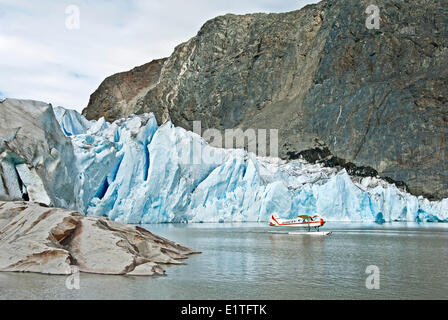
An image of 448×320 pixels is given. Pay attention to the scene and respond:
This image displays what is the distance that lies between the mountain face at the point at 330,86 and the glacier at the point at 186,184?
1718 cm

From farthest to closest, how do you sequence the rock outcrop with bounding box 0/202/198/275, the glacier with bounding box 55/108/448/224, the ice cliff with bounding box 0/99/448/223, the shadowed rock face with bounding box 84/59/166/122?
the shadowed rock face with bounding box 84/59/166/122 → the glacier with bounding box 55/108/448/224 → the ice cliff with bounding box 0/99/448/223 → the rock outcrop with bounding box 0/202/198/275

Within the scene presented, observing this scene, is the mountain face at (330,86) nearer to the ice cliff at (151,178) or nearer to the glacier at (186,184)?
the ice cliff at (151,178)

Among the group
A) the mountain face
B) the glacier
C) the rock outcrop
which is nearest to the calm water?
the rock outcrop

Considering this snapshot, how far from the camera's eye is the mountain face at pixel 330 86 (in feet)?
203

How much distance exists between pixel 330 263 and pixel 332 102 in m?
60.0

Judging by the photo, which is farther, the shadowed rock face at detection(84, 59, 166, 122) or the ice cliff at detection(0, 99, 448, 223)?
the shadowed rock face at detection(84, 59, 166, 122)

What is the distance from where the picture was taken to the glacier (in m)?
28.5

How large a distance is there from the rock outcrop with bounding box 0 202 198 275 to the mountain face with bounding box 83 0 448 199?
53.9m

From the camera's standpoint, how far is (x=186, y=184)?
3366 centimetres

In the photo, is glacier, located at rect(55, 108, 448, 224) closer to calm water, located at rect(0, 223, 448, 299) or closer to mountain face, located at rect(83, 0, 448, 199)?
calm water, located at rect(0, 223, 448, 299)

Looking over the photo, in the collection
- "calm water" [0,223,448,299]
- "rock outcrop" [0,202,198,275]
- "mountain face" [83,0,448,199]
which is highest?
"mountain face" [83,0,448,199]

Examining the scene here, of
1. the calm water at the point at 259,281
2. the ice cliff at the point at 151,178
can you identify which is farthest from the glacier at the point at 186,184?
the calm water at the point at 259,281

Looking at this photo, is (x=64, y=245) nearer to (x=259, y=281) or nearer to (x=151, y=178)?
(x=259, y=281)

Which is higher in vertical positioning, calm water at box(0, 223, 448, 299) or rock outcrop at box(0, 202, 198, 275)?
rock outcrop at box(0, 202, 198, 275)
